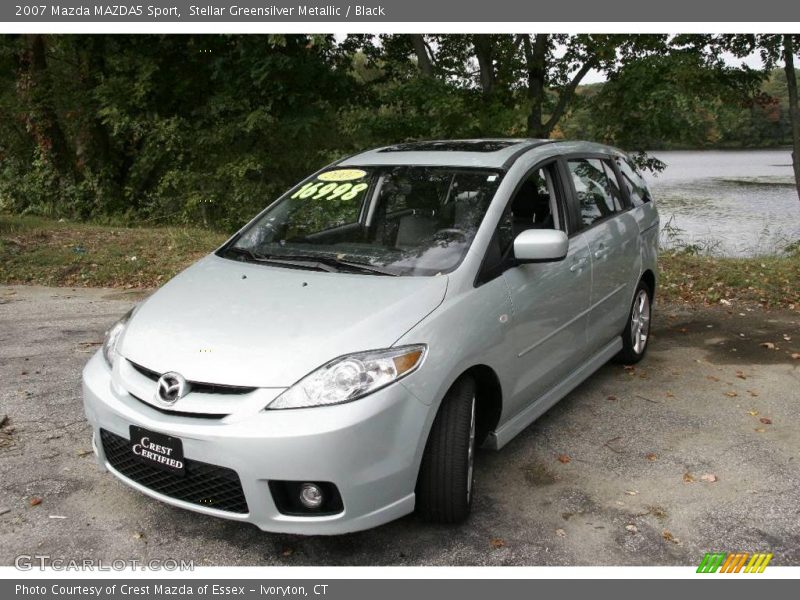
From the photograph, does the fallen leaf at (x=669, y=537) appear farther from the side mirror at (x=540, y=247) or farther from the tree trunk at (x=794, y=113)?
the tree trunk at (x=794, y=113)

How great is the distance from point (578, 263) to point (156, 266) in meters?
6.81

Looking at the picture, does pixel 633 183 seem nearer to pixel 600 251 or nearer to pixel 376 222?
pixel 600 251

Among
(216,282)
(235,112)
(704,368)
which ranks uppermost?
(235,112)

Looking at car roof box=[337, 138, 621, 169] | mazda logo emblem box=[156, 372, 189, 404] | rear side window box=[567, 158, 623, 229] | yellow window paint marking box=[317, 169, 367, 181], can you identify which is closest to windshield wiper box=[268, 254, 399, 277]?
yellow window paint marking box=[317, 169, 367, 181]

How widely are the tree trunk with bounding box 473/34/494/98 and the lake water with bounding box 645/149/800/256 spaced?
331cm

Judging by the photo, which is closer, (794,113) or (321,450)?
(321,450)

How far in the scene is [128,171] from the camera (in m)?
18.9

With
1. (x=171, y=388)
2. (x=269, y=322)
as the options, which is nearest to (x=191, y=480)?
(x=171, y=388)

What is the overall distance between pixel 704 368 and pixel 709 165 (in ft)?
49.9

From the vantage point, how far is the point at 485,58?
1457cm

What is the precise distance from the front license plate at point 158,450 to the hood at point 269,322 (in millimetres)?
264

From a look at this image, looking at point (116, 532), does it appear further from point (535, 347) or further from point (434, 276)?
point (535, 347)

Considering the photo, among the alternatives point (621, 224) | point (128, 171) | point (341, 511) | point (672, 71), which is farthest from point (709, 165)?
point (341, 511)

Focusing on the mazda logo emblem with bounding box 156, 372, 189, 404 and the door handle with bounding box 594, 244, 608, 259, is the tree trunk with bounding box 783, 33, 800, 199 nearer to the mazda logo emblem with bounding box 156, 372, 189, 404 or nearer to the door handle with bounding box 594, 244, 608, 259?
the door handle with bounding box 594, 244, 608, 259
